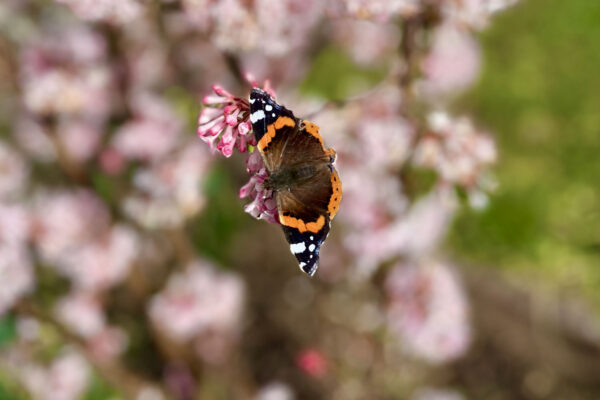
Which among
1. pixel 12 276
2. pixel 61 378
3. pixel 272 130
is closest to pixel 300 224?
pixel 272 130

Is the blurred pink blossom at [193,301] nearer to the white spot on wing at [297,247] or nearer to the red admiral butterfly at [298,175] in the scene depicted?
the red admiral butterfly at [298,175]

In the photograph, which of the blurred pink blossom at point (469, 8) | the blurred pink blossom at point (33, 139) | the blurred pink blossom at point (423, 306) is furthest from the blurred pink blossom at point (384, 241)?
the blurred pink blossom at point (33, 139)

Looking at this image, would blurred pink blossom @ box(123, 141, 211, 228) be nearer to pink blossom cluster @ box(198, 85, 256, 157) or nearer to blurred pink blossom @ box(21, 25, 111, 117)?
blurred pink blossom @ box(21, 25, 111, 117)

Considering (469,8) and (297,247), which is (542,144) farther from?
(297,247)

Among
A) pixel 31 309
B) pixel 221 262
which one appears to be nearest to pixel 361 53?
pixel 221 262

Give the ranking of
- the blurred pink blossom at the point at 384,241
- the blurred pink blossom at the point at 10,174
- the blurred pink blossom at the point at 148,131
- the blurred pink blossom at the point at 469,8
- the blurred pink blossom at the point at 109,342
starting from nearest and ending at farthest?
the blurred pink blossom at the point at 469,8 < the blurred pink blossom at the point at 384,241 < the blurred pink blossom at the point at 148,131 < the blurred pink blossom at the point at 10,174 < the blurred pink blossom at the point at 109,342

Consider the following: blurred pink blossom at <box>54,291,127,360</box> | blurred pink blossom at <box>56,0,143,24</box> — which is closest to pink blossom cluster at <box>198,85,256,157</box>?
blurred pink blossom at <box>56,0,143,24</box>

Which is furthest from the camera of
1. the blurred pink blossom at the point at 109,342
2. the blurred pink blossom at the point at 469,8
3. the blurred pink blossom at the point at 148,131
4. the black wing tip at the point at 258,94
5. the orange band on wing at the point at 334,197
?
the blurred pink blossom at the point at 109,342

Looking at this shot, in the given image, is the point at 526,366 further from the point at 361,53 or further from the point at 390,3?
the point at 390,3
